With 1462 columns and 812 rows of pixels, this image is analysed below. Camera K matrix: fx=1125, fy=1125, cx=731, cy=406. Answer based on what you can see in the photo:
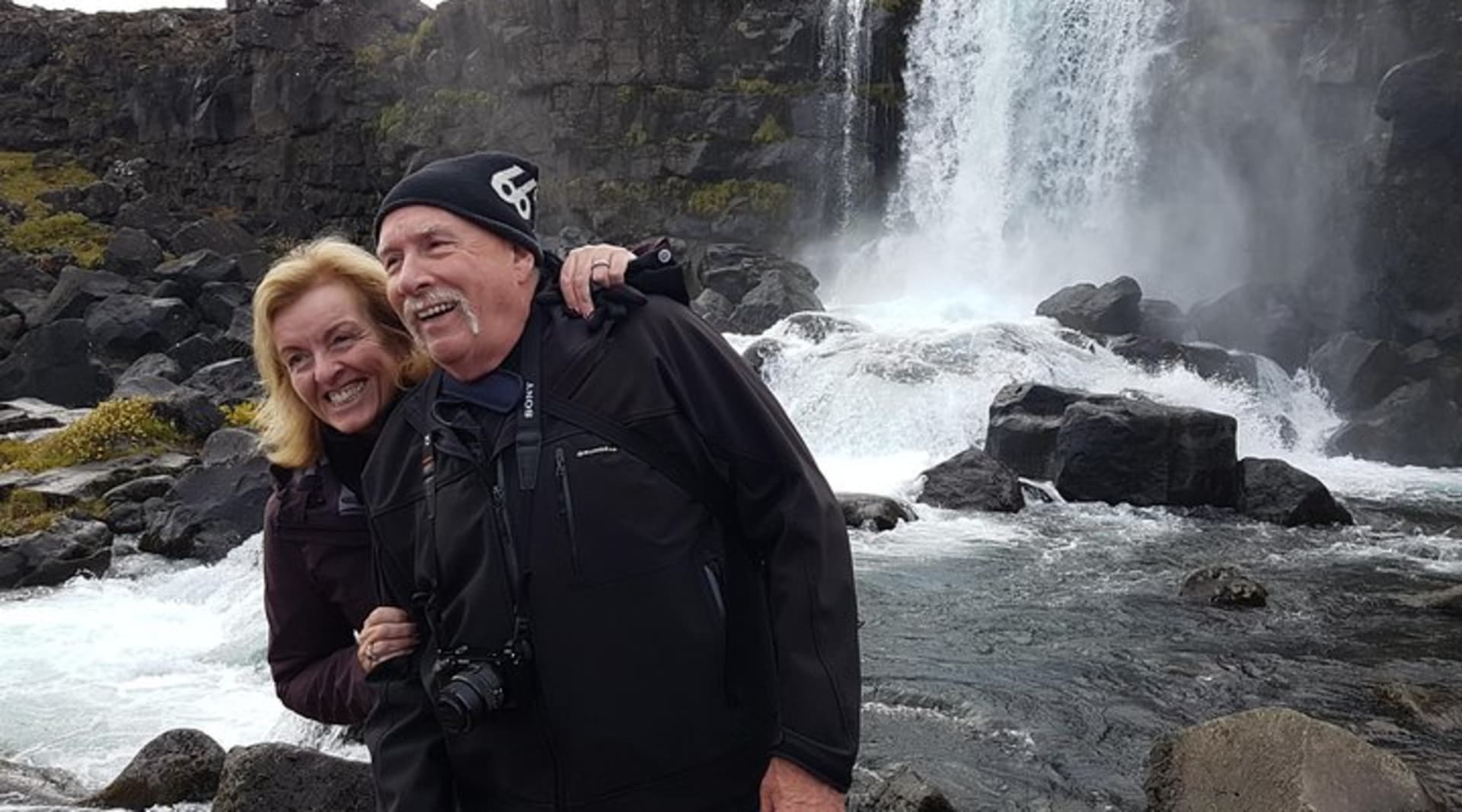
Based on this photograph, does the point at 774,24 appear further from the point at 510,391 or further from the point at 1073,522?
the point at 510,391

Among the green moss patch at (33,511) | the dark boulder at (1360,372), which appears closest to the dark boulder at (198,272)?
the green moss patch at (33,511)

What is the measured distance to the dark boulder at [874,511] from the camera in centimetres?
1468

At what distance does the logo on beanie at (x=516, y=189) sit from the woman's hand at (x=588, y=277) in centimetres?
19

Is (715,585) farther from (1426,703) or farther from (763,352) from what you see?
(763,352)

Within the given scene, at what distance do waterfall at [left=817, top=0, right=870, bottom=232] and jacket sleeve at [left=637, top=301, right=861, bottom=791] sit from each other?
39.8m

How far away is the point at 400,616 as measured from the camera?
2.71 metres

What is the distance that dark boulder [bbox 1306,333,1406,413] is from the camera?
2302cm

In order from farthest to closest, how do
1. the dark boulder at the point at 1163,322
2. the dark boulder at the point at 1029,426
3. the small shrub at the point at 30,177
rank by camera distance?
the small shrub at the point at 30,177
the dark boulder at the point at 1163,322
the dark boulder at the point at 1029,426

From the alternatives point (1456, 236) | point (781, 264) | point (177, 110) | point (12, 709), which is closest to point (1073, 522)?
point (12, 709)

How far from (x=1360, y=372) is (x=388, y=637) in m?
24.6

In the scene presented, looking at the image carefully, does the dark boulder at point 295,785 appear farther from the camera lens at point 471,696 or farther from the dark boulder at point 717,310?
the dark boulder at point 717,310

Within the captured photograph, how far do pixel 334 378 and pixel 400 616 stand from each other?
749 mm

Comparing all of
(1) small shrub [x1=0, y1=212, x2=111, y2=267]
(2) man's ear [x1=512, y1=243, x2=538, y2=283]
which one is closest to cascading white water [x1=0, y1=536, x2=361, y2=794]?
(2) man's ear [x1=512, y1=243, x2=538, y2=283]

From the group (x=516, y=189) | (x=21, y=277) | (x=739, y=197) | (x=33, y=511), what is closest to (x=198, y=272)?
(x=21, y=277)
